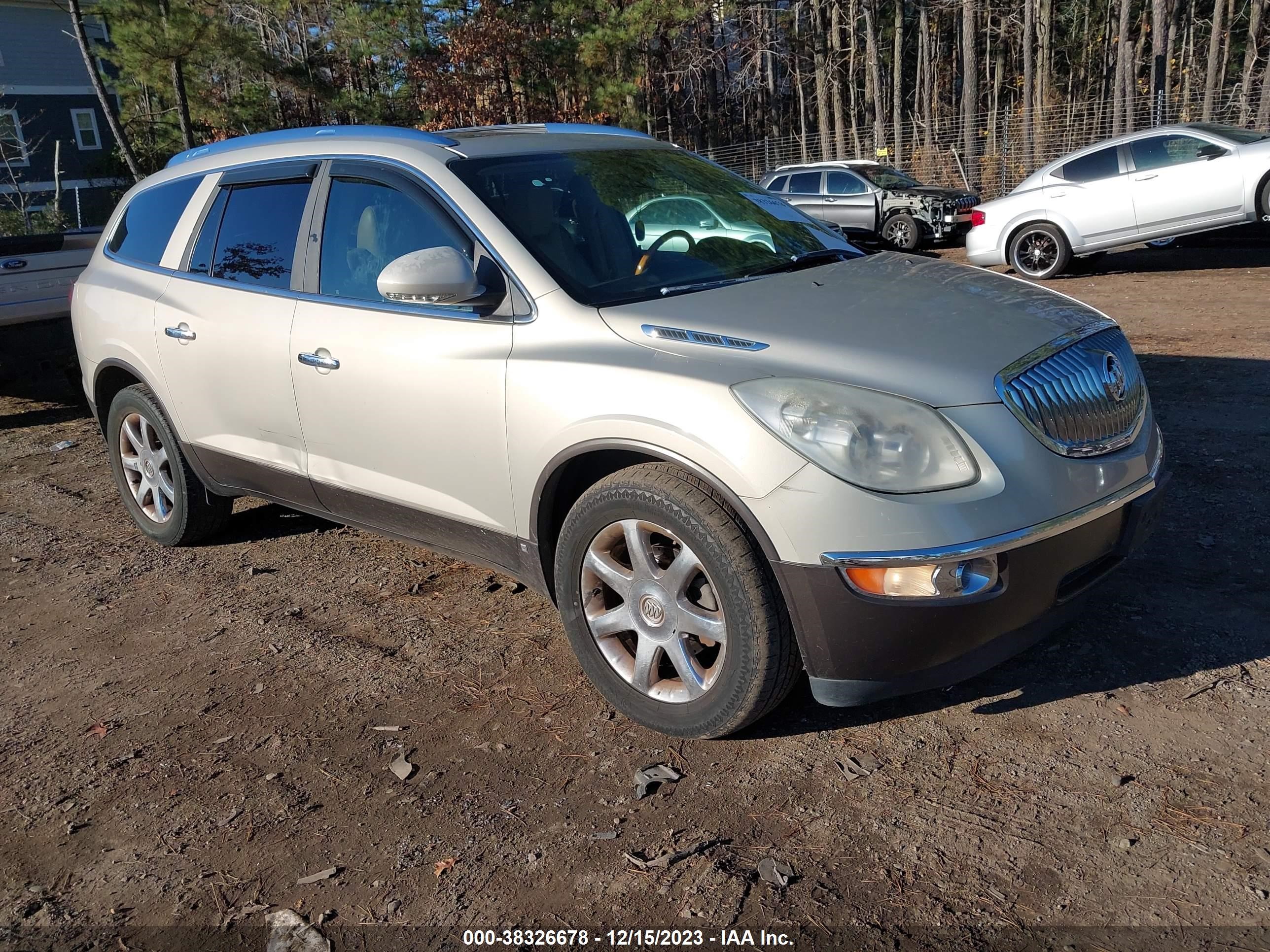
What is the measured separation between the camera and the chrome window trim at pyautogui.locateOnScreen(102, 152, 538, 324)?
11.6ft

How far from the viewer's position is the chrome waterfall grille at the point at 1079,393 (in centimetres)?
297

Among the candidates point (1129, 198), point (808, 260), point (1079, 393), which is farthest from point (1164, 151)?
point (1079, 393)

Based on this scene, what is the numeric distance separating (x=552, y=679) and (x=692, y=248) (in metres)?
1.65

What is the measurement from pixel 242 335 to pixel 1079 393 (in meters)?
3.19

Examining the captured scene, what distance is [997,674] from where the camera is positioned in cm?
355

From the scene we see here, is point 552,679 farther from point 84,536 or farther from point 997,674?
point 84,536

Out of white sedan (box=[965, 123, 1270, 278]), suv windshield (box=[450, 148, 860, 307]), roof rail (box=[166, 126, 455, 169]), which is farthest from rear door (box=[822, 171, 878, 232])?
roof rail (box=[166, 126, 455, 169])

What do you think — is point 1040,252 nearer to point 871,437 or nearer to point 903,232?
point 903,232

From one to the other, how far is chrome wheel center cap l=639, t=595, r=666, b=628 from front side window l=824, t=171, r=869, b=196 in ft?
53.2

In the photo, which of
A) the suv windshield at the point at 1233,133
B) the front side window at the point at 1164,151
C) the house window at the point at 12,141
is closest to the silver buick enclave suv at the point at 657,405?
the front side window at the point at 1164,151

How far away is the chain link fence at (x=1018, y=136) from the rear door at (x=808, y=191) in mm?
3440

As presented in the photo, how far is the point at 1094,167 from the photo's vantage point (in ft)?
41.7

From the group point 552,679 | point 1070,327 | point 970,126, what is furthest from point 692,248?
point 970,126

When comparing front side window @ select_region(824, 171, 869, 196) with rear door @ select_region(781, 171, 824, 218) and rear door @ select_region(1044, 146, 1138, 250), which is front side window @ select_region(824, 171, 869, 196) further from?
rear door @ select_region(1044, 146, 1138, 250)
